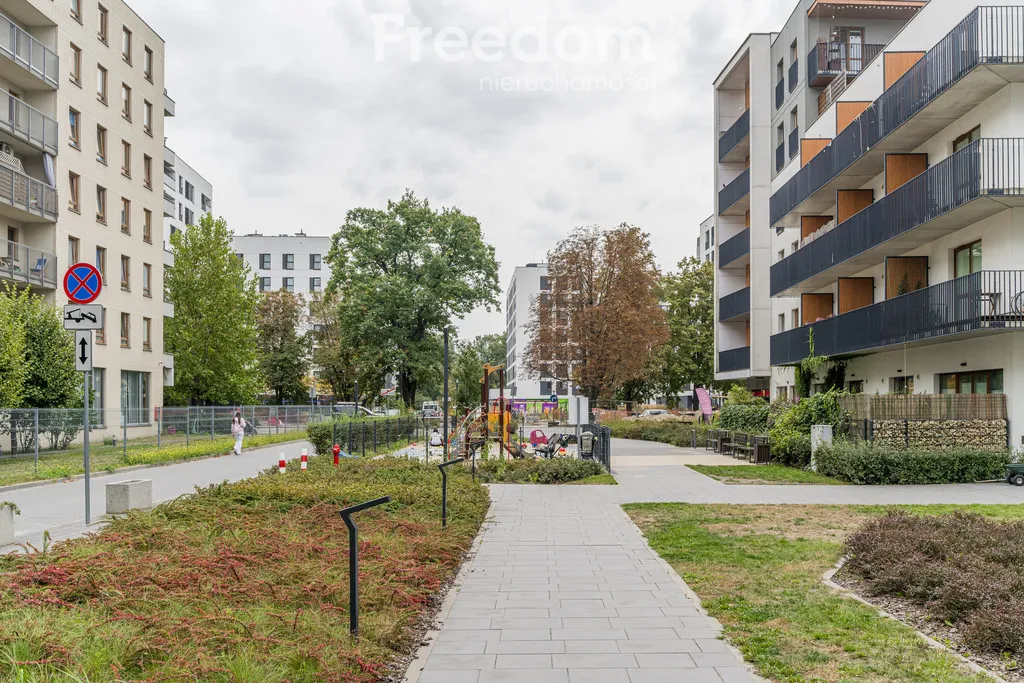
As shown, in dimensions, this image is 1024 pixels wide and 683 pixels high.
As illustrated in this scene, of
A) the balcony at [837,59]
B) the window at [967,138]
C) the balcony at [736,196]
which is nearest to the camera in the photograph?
the window at [967,138]

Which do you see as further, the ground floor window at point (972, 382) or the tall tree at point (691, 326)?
the tall tree at point (691, 326)

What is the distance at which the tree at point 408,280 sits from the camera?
53938mm

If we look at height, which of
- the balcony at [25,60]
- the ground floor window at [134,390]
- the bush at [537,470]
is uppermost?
the balcony at [25,60]

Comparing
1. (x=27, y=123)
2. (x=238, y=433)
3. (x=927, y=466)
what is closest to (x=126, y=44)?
(x=27, y=123)

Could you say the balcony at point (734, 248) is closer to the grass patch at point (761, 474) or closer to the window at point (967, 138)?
the window at point (967, 138)

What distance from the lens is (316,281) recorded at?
349 feet

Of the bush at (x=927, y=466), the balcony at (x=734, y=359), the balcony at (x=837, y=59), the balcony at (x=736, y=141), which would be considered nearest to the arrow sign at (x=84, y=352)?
the bush at (x=927, y=466)

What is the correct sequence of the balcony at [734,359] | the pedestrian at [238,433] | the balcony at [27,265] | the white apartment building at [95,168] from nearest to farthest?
the balcony at [27,265], the white apartment building at [95,168], the pedestrian at [238,433], the balcony at [734,359]

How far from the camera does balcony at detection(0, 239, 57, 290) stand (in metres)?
30.5

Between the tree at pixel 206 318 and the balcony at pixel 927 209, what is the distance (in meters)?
35.7

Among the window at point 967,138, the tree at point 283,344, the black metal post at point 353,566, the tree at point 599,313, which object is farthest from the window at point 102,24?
the black metal post at point 353,566

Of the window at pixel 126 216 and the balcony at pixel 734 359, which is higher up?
the window at pixel 126 216

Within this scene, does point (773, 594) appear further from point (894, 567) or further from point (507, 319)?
point (507, 319)

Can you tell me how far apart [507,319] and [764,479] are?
139602mm
